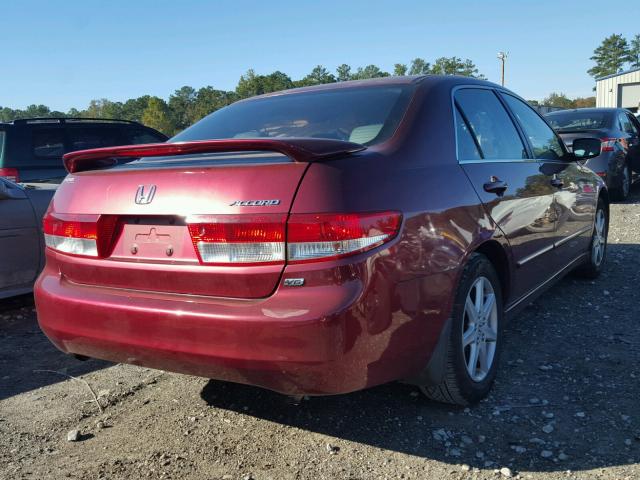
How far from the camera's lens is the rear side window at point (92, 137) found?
834 cm

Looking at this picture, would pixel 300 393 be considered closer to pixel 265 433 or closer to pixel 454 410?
pixel 265 433

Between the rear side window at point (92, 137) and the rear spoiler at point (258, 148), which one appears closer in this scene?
the rear spoiler at point (258, 148)

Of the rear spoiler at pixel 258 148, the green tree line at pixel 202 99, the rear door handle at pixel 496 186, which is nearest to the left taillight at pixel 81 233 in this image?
the rear spoiler at pixel 258 148

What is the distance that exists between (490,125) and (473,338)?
128 centimetres

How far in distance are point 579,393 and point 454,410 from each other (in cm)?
68

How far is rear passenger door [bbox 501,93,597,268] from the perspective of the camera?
157 inches

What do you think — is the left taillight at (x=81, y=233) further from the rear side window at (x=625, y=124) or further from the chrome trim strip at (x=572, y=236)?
the rear side window at (x=625, y=124)

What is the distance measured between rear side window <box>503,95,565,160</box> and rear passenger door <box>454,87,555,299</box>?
8.2 inches

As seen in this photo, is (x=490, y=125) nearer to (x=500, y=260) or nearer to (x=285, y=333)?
(x=500, y=260)

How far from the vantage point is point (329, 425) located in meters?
2.85

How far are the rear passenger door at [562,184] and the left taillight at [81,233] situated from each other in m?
2.58

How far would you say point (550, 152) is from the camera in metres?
4.29

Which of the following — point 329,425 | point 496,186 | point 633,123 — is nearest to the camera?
point 329,425

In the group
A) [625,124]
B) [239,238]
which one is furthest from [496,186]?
[625,124]
